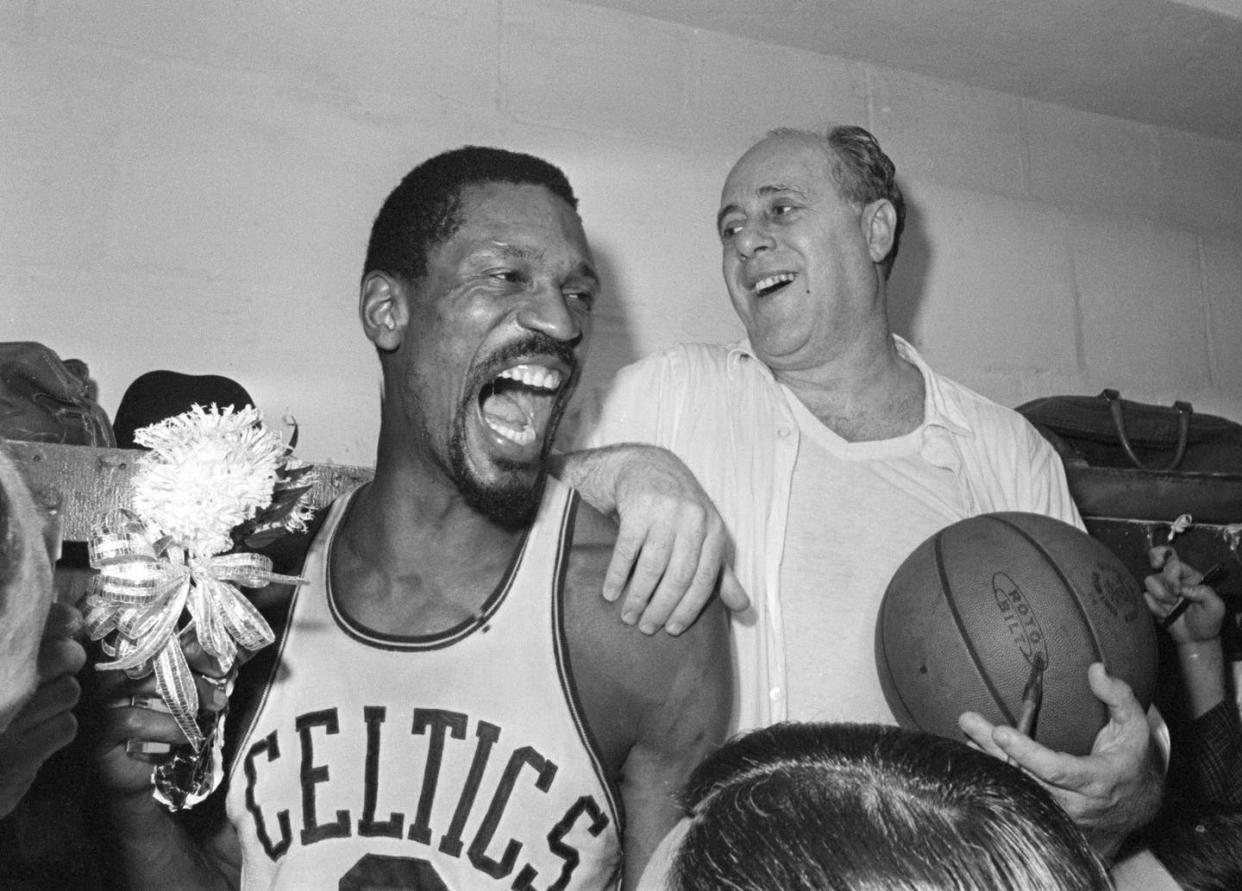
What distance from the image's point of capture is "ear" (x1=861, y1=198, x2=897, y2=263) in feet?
7.16

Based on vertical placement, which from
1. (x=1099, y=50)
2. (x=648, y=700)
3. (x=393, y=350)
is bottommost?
(x=648, y=700)

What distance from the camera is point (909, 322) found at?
292cm

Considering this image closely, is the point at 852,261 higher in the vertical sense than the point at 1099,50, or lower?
lower

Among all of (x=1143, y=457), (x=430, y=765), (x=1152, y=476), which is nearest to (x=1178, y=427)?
(x=1143, y=457)

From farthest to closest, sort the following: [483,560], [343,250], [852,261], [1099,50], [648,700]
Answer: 1. [1099,50]
2. [343,250]
3. [852,261]
4. [483,560]
5. [648,700]

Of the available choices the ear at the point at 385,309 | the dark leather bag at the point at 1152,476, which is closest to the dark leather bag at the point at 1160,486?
the dark leather bag at the point at 1152,476

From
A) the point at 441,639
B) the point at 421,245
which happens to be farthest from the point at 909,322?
the point at 441,639

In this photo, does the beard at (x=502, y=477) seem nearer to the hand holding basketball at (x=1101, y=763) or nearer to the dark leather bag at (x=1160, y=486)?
the hand holding basketball at (x=1101, y=763)

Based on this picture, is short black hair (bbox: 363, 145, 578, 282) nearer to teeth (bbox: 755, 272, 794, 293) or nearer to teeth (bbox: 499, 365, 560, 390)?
teeth (bbox: 499, 365, 560, 390)

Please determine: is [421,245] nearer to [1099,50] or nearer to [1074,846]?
[1074,846]

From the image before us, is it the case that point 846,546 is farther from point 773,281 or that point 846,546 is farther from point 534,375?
point 534,375

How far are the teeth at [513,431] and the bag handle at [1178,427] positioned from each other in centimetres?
156

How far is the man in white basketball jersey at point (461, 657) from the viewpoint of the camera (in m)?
1.33

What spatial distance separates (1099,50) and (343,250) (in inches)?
76.7
